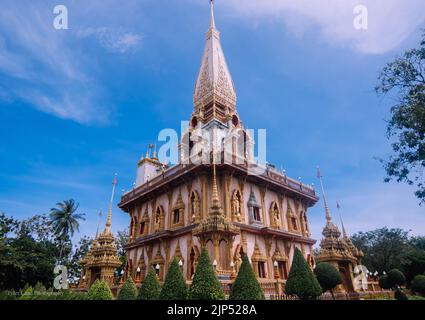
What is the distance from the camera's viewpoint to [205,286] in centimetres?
879

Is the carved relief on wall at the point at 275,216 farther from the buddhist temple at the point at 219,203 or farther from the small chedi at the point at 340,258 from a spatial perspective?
the small chedi at the point at 340,258

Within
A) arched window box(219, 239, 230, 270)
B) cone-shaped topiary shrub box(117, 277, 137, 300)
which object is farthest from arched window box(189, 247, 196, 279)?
cone-shaped topiary shrub box(117, 277, 137, 300)

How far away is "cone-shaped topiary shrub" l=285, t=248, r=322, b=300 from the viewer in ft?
36.0

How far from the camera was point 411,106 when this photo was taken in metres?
12.7

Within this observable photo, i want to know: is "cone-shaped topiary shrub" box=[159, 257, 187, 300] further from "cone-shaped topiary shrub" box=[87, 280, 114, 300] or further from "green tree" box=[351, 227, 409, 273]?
"green tree" box=[351, 227, 409, 273]

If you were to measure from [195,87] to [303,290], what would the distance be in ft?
75.2

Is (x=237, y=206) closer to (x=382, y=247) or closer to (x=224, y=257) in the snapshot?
(x=224, y=257)

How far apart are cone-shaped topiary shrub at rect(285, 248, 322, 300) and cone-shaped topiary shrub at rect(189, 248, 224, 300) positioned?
12.5 ft

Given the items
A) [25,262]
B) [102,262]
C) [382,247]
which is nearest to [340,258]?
[102,262]

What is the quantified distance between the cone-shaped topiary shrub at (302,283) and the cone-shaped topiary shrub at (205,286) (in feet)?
12.5

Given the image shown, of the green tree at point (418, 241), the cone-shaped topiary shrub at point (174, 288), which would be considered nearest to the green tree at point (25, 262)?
the cone-shaped topiary shrub at point (174, 288)

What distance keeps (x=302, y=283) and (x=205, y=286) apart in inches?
178
